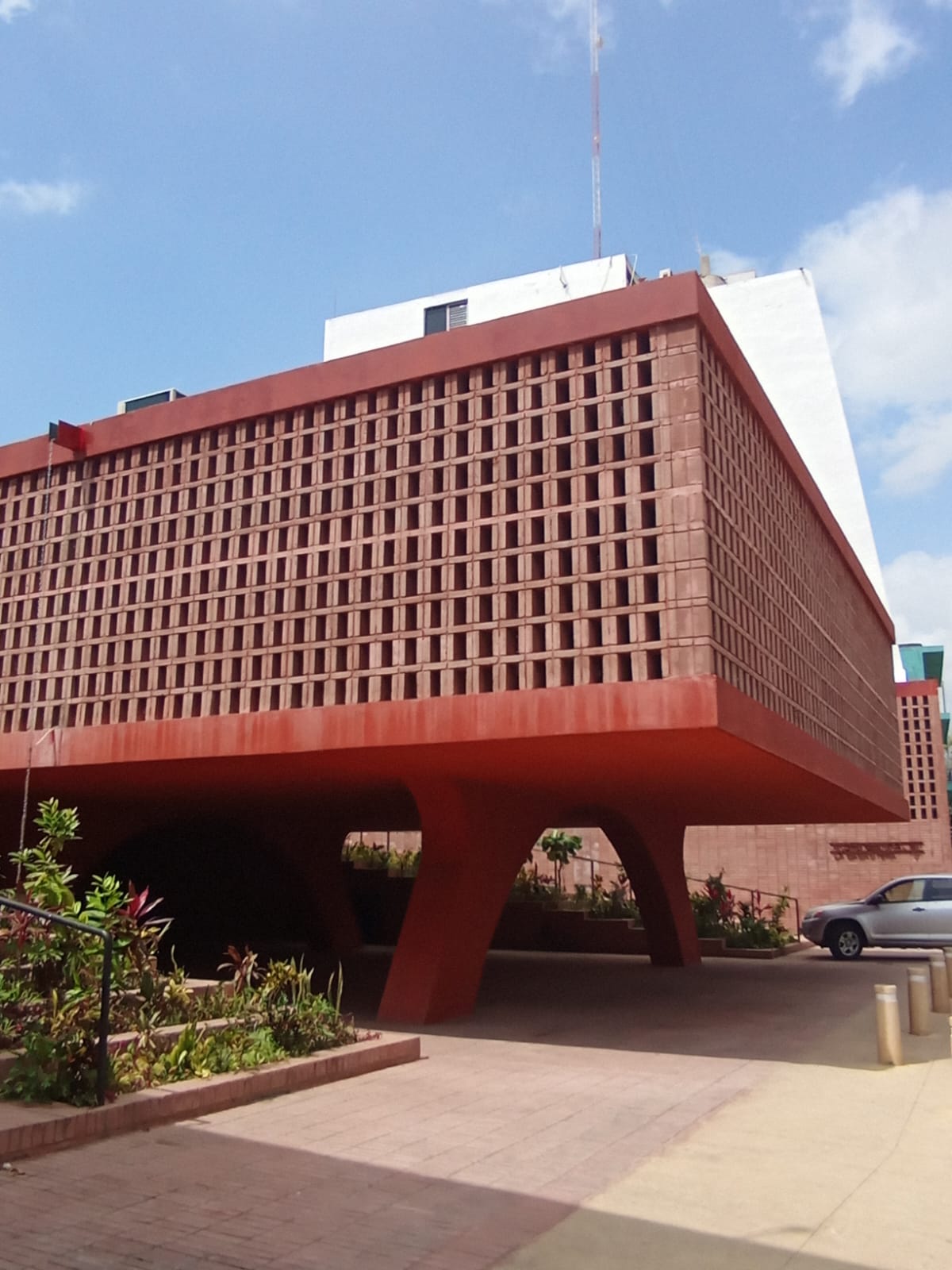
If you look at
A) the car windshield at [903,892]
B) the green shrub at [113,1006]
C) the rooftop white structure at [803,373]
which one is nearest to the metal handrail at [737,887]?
the car windshield at [903,892]

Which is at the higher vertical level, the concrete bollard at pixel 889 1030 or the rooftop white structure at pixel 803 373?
the rooftop white structure at pixel 803 373

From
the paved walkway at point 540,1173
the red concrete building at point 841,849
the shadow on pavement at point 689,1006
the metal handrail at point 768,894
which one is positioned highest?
the red concrete building at point 841,849

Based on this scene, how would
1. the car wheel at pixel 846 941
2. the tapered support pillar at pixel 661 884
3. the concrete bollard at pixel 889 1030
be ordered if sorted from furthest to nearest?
the car wheel at pixel 846 941, the tapered support pillar at pixel 661 884, the concrete bollard at pixel 889 1030

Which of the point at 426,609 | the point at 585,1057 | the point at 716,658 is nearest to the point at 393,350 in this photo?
the point at 426,609

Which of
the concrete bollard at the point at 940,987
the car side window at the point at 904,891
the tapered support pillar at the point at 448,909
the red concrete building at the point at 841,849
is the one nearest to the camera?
the concrete bollard at the point at 940,987

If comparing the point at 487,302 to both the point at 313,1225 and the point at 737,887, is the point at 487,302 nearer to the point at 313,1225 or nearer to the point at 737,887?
the point at 737,887

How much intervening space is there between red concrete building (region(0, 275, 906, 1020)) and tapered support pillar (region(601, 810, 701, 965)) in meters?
3.39

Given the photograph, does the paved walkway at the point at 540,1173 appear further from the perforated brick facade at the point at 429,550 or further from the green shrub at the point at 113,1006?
the perforated brick facade at the point at 429,550

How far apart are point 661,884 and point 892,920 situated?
416cm

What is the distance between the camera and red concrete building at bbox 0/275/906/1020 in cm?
1030

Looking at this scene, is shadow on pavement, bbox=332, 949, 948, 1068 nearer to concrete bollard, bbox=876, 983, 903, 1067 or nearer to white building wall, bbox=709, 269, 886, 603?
concrete bollard, bbox=876, 983, 903, 1067

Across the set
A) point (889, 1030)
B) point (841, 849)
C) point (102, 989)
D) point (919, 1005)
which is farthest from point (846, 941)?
point (102, 989)

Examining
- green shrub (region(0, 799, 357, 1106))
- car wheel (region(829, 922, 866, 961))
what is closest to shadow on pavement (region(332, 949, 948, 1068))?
car wheel (region(829, 922, 866, 961))

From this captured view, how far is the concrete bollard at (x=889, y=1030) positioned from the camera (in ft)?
31.1
